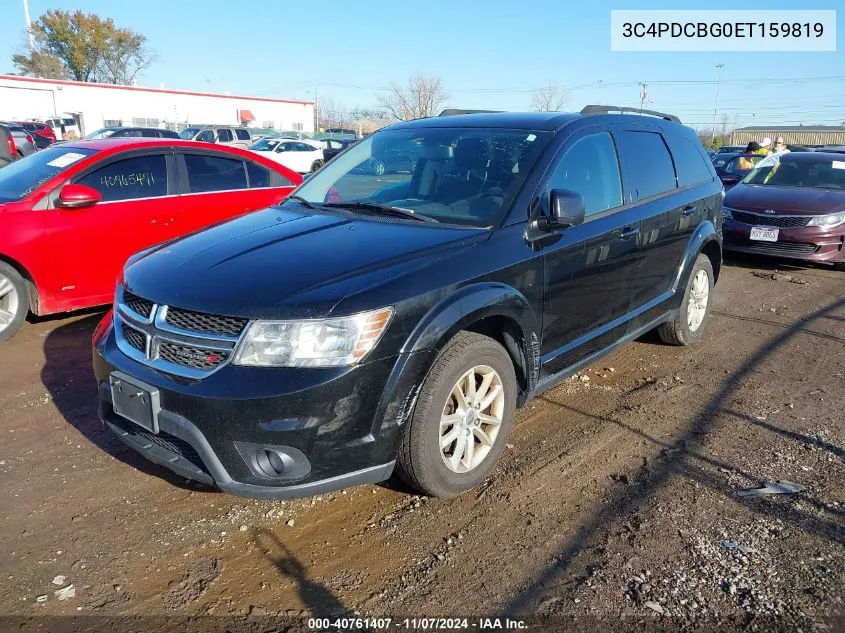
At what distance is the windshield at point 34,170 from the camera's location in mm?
5434

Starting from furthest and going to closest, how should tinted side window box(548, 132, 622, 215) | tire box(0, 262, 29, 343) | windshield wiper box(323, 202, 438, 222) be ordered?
tire box(0, 262, 29, 343) < tinted side window box(548, 132, 622, 215) < windshield wiper box(323, 202, 438, 222)

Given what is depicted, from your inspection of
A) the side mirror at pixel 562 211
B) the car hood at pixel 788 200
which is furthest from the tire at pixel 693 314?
the car hood at pixel 788 200

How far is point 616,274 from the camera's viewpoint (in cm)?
410

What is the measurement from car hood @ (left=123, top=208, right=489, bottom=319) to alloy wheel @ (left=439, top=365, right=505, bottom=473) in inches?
24.7

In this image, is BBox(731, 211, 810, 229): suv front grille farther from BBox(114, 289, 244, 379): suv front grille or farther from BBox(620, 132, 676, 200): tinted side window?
→ BBox(114, 289, 244, 379): suv front grille

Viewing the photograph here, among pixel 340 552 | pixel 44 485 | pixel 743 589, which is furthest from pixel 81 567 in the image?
pixel 743 589

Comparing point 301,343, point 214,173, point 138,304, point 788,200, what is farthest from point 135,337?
point 788,200

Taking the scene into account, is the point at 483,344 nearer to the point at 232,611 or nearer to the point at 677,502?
the point at 677,502

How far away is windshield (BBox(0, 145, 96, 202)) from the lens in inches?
214

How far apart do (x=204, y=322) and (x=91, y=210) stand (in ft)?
11.6

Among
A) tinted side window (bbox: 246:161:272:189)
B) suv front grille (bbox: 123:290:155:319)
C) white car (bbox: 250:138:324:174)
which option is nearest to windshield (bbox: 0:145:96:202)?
tinted side window (bbox: 246:161:272:189)

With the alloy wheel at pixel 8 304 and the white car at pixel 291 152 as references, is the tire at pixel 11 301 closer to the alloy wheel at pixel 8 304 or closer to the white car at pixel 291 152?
the alloy wheel at pixel 8 304

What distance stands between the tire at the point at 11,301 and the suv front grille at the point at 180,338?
9.43 ft

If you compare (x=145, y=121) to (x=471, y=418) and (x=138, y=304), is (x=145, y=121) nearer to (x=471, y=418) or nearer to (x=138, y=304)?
(x=138, y=304)
